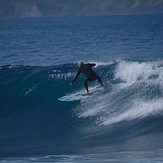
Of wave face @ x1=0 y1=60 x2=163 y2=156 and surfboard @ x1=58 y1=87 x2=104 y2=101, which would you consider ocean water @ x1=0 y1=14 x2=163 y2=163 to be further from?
surfboard @ x1=58 y1=87 x2=104 y2=101

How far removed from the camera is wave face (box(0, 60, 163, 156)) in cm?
823

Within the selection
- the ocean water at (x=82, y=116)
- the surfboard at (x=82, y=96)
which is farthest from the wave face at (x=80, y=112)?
the surfboard at (x=82, y=96)

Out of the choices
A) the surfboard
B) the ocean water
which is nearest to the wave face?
the ocean water

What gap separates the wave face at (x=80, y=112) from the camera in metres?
8.23

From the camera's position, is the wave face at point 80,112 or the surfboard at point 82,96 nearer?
the wave face at point 80,112

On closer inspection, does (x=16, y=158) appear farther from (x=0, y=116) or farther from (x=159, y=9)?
(x=159, y=9)

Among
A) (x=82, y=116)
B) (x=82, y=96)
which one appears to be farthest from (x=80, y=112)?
(x=82, y=96)

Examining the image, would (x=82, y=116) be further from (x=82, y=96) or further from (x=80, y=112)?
(x=82, y=96)

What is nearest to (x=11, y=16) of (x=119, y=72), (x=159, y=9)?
(x=159, y=9)

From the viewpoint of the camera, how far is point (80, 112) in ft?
34.5

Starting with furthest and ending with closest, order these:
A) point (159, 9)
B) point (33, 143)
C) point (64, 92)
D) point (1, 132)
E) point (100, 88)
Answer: point (159, 9) → point (64, 92) → point (100, 88) → point (1, 132) → point (33, 143)

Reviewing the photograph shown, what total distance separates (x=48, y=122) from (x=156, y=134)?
3955 millimetres

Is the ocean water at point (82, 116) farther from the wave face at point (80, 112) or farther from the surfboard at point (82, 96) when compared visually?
the surfboard at point (82, 96)

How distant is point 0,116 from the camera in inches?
464
